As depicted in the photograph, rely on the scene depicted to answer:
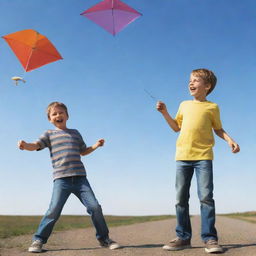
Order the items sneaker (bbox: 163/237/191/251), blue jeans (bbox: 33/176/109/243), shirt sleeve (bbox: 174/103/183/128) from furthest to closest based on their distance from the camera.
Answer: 1. shirt sleeve (bbox: 174/103/183/128)
2. blue jeans (bbox: 33/176/109/243)
3. sneaker (bbox: 163/237/191/251)

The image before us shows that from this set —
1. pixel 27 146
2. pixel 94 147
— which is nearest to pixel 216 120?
pixel 94 147

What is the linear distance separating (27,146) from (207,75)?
2.87m

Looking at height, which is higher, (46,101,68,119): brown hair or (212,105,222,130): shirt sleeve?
(46,101,68,119): brown hair

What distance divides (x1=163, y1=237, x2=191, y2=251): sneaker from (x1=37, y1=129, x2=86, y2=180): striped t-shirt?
1.57 meters

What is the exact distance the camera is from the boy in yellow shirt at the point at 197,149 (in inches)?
203

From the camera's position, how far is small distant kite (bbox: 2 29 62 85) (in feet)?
24.1

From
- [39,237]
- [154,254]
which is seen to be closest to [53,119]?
[39,237]

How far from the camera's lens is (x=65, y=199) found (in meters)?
5.52

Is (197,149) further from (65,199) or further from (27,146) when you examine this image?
(27,146)

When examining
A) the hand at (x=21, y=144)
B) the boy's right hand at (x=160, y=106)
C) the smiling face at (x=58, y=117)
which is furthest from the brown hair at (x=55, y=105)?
the boy's right hand at (x=160, y=106)

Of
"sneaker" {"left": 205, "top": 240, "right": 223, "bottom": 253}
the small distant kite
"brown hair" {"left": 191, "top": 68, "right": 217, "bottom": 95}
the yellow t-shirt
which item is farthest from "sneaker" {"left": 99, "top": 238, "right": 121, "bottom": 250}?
the small distant kite

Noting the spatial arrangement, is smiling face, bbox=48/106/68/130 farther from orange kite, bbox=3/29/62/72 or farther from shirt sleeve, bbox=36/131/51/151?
orange kite, bbox=3/29/62/72

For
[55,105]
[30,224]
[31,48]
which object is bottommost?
[30,224]

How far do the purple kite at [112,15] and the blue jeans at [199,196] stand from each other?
3.54 metres
